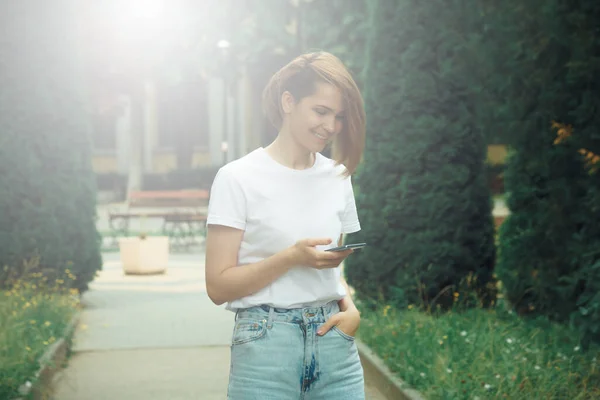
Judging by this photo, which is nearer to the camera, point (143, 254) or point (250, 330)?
point (250, 330)

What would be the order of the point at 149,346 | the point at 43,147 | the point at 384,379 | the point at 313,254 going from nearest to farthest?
1. the point at 313,254
2. the point at 384,379
3. the point at 149,346
4. the point at 43,147

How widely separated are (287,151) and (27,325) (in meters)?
5.70

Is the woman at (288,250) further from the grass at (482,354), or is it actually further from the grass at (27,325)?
the grass at (27,325)

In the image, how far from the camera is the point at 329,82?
2.98 meters

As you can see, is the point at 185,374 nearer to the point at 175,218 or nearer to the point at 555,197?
the point at 555,197

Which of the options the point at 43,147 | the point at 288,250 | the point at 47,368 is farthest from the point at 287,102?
the point at 43,147

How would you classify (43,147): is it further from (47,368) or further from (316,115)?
(316,115)

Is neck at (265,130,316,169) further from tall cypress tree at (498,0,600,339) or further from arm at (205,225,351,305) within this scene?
tall cypress tree at (498,0,600,339)

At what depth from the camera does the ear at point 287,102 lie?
9.90 feet

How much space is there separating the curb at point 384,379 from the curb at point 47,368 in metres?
2.46

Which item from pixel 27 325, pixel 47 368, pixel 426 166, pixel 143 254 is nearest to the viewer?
pixel 47 368

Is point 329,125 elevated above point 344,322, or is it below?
above

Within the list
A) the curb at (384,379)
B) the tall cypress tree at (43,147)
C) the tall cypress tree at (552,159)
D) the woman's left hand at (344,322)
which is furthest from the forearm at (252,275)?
the tall cypress tree at (43,147)

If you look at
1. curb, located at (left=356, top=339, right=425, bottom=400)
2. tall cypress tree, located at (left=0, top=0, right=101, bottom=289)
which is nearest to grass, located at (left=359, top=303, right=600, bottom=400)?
curb, located at (left=356, top=339, right=425, bottom=400)
